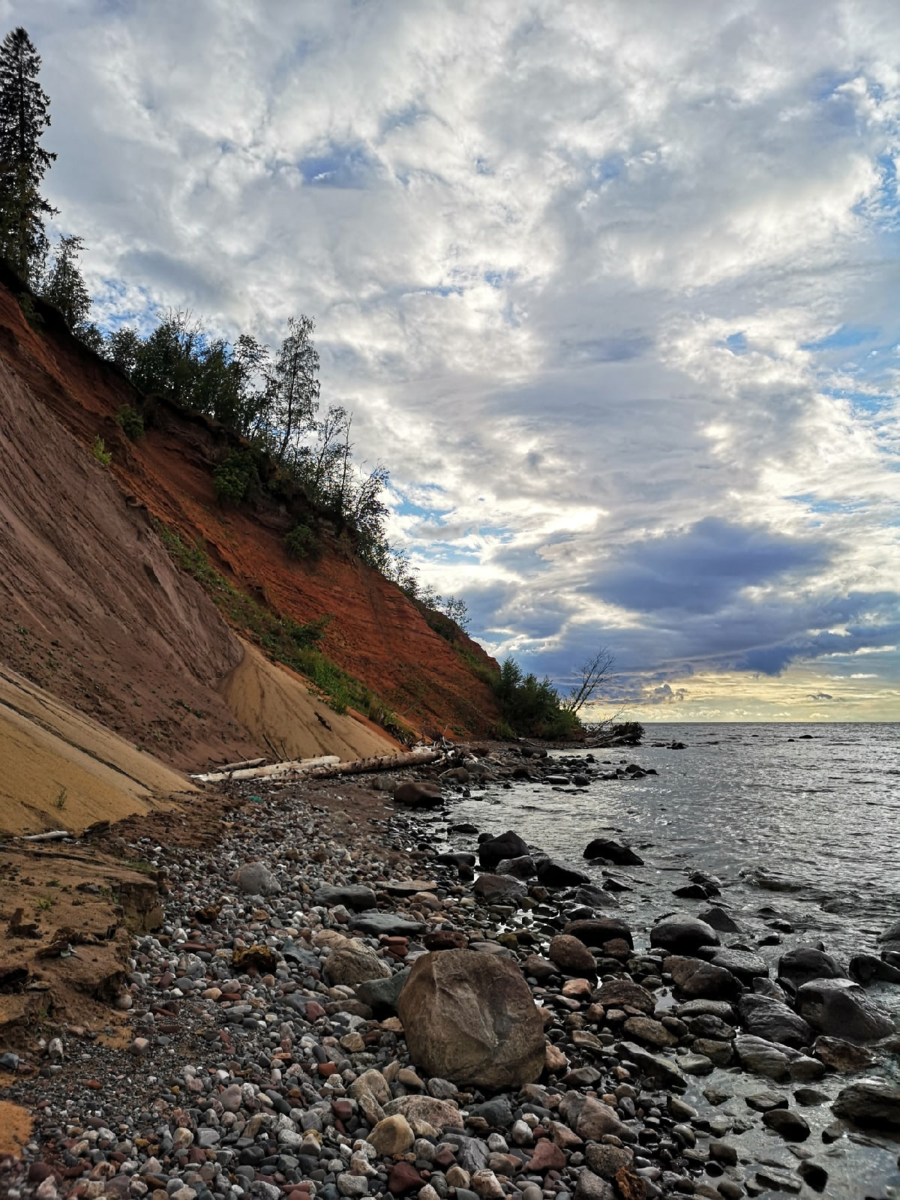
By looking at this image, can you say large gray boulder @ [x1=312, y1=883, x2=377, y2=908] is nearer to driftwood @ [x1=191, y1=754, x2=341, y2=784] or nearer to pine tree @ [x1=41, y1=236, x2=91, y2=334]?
driftwood @ [x1=191, y1=754, x2=341, y2=784]

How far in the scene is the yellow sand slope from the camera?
7.45m

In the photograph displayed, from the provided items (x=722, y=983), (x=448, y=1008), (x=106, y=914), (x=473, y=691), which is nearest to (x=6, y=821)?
(x=106, y=914)

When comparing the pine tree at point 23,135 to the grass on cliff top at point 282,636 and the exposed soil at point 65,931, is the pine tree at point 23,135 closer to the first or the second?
the grass on cliff top at point 282,636

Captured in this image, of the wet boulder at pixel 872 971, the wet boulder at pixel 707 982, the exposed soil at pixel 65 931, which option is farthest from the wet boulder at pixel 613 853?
the exposed soil at pixel 65 931

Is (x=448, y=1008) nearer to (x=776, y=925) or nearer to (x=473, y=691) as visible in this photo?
(x=776, y=925)

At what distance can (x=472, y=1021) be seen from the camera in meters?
4.94

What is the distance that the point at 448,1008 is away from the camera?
16.2 feet

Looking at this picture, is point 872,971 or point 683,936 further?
point 683,936

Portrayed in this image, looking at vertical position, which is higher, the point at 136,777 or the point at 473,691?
the point at 473,691

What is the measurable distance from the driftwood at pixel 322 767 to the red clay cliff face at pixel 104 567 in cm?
80

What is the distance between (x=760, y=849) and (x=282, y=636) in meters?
19.2

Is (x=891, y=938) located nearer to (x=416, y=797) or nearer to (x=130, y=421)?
(x=416, y=797)


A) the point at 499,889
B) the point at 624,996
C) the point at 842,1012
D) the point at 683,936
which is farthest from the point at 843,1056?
the point at 499,889

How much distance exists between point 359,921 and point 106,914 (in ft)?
9.93
